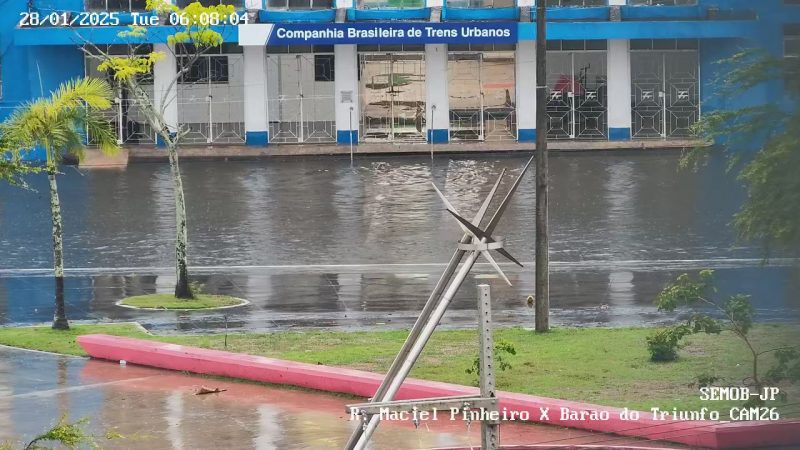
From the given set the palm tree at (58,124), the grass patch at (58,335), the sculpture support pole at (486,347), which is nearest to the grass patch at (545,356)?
the grass patch at (58,335)

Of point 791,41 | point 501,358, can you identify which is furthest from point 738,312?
point 791,41

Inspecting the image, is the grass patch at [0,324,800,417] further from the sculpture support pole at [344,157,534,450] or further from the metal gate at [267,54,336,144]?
the metal gate at [267,54,336,144]

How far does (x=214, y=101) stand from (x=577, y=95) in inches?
482

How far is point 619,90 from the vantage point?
140ft

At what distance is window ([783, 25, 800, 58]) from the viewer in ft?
12.6

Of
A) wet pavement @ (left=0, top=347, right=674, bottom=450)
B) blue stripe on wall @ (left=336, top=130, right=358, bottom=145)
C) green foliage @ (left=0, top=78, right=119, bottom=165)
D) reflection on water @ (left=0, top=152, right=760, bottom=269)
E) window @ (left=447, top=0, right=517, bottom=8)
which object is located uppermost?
window @ (left=447, top=0, right=517, bottom=8)

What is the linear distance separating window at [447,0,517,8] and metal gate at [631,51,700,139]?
4.52 meters

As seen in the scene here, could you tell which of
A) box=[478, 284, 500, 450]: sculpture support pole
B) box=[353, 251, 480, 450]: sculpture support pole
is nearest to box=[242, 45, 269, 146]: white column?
box=[353, 251, 480, 450]: sculpture support pole

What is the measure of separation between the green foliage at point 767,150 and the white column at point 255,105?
35.7 m

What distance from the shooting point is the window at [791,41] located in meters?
3.83

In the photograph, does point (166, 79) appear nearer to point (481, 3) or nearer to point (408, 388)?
point (481, 3)

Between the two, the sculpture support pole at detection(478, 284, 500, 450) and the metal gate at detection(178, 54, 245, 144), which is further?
the metal gate at detection(178, 54, 245, 144)

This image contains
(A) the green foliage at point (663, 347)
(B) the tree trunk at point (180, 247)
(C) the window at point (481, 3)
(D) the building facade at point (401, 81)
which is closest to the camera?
(A) the green foliage at point (663, 347)

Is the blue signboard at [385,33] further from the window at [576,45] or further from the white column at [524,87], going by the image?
the window at [576,45]
